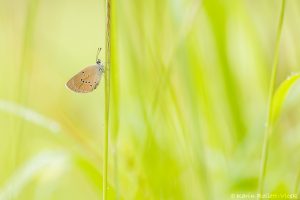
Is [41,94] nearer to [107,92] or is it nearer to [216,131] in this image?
[216,131]

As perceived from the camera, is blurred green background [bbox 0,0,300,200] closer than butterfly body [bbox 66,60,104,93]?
No

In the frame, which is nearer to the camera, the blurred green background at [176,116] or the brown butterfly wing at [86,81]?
the brown butterfly wing at [86,81]

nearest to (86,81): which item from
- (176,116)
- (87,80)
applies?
(87,80)

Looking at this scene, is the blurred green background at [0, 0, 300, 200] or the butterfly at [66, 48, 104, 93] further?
the blurred green background at [0, 0, 300, 200]

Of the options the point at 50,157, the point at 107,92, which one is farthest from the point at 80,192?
the point at 107,92

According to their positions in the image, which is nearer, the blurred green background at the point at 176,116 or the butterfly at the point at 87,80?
the butterfly at the point at 87,80
